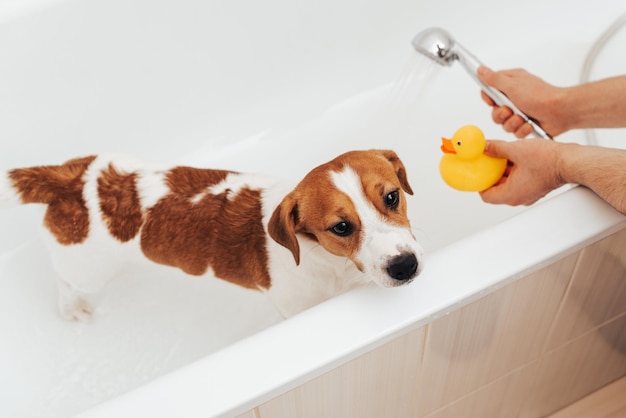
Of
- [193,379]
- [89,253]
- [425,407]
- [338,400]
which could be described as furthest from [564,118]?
[89,253]

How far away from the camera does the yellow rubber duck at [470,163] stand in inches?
52.2

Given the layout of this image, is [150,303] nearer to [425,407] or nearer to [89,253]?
[89,253]

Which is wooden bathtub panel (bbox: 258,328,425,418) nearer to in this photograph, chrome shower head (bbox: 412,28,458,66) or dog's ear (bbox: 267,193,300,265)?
dog's ear (bbox: 267,193,300,265)

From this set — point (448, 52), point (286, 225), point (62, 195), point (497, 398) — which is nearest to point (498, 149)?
point (448, 52)

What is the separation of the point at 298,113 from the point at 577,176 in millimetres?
1139

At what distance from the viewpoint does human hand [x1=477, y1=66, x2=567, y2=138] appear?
4.99ft

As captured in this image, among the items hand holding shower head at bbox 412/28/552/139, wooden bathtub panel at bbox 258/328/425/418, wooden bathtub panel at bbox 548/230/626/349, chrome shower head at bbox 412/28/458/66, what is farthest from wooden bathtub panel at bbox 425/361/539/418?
chrome shower head at bbox 412/28/458/66

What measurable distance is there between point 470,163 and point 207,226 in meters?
0.60

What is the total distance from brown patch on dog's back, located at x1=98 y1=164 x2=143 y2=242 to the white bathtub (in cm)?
37

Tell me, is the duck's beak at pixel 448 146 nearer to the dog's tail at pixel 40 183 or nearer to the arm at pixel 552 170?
the arm at pixel 552 170

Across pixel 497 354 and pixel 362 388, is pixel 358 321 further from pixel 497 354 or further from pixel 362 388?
pixel 497 354

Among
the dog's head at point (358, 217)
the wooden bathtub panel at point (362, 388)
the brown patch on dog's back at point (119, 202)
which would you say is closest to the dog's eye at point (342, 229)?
the dog's head at point (358, 217)

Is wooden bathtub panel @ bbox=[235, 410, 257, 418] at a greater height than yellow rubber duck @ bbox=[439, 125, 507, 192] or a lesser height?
lesser

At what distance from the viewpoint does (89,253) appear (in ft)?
4.88
